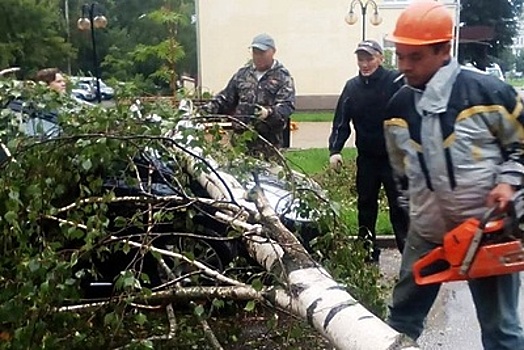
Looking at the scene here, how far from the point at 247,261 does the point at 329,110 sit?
87.2ft

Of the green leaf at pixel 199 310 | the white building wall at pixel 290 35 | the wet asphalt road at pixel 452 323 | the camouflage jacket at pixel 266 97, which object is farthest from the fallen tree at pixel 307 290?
the white building wall at pixel 290 35

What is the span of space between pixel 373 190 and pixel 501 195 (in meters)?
3.10

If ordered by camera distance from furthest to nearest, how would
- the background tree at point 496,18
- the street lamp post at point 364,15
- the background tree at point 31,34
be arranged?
the background tree at point 496,18, the background tree at point 31,34, the street lamp post at point 364,15

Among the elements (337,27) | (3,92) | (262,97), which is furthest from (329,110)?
(3,92)

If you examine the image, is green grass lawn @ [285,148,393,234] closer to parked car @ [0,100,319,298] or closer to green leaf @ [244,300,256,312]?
parked car @ [0,100,319,298]

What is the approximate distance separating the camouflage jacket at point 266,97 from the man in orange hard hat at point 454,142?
3.15 meters

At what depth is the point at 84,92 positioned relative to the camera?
16.1 ft

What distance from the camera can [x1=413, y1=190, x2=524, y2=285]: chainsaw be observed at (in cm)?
296

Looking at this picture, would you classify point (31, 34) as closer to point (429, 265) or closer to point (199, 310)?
point (199, 310)

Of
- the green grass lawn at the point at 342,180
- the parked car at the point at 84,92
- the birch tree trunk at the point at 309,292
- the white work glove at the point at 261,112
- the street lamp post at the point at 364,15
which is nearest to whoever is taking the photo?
the birch tree trunk at the point at 309,292

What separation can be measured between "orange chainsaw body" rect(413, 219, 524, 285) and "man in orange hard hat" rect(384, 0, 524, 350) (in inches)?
4.1

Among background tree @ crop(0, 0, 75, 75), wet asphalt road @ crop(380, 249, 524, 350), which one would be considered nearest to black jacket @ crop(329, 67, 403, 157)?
wet asphalt road @ crop(380, 249, 524, 350)

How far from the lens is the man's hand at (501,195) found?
293 cm

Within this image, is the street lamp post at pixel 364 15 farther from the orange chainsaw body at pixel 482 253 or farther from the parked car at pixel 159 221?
the orange chainsaw body at pixel 482 253
